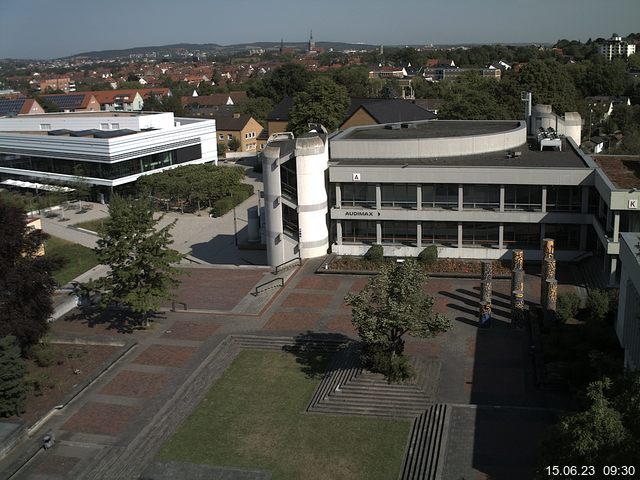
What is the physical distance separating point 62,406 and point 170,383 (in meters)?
4.00

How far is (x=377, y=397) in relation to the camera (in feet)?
85.4

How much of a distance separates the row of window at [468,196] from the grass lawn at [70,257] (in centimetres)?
1717

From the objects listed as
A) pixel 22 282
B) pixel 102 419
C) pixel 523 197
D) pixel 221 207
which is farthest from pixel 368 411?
pixel 221 207

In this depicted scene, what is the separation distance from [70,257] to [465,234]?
90.7ft

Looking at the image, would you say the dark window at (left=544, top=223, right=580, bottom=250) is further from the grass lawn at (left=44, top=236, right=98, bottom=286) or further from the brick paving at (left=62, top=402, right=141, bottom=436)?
the grass lawn at (left=44, top=236, right=98, bottom=286)

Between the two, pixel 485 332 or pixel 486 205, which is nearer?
pixel 485 332

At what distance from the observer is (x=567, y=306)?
31.1 meters

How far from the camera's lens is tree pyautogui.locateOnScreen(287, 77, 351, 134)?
76438 mm

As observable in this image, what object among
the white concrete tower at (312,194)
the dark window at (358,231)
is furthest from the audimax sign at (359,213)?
the white concrete tower at (312,194)

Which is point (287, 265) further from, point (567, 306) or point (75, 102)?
point (75, 102)

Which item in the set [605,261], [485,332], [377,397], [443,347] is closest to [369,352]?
[377,397]

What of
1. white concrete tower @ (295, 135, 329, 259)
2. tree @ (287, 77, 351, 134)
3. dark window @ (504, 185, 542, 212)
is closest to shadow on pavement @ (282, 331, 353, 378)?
white concrete tower @ (295, 135, 329, 259)

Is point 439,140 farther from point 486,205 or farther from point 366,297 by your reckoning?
point 366,297

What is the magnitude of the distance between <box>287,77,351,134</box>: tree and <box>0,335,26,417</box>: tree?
5308 centimetres
